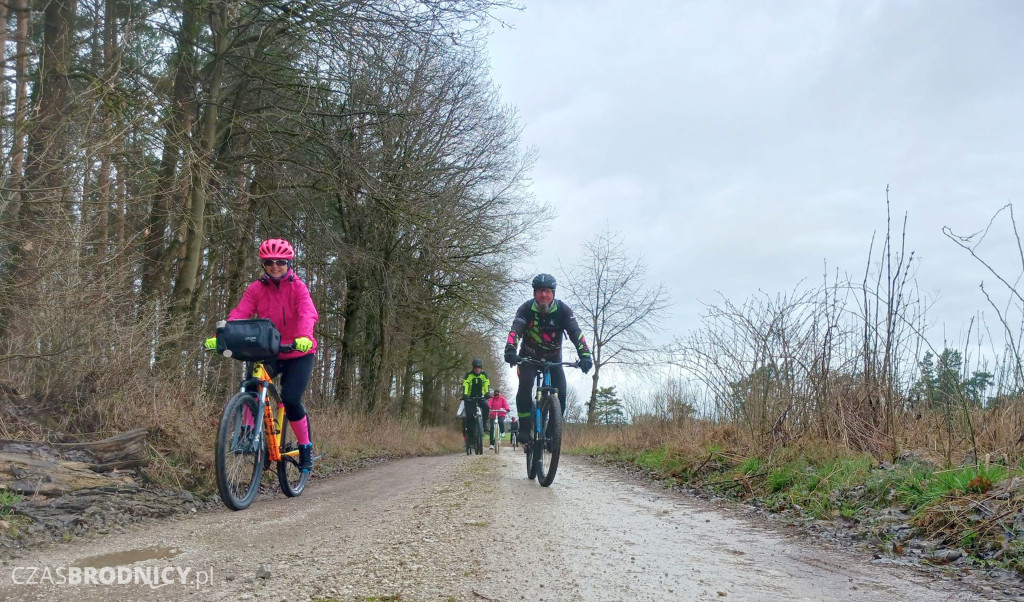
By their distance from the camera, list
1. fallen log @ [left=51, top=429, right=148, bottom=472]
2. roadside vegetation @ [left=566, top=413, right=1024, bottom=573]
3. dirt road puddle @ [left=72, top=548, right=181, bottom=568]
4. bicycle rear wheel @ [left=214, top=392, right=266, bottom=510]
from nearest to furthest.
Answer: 1. dirt road puddle @ [left=72, top=548, right=181, bottom=568]
2. roadside vegetation @ [left=566, top=413, right=1024, bottom=573]
3. bicycle rear wheel @ [left=214, top=392, right=266, bottom=510]
4. fallen log @ [left=51, top=429, right=148, bottom=472]

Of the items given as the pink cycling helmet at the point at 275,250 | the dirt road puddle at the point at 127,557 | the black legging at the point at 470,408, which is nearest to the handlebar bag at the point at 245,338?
the pink cycling helmet at the point at 275,250

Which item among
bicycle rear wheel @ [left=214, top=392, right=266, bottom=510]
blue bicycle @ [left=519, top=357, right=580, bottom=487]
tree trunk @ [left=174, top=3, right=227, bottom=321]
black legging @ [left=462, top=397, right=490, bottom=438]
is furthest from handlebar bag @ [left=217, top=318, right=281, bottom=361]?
black legging @ [left=462, top=397, right=490, bottom=438]

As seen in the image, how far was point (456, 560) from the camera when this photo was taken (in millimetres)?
3400

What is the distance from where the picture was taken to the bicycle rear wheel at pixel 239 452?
5.18 m

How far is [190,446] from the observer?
21.0 feet

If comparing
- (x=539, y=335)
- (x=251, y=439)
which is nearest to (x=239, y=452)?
(x=251, y=439)

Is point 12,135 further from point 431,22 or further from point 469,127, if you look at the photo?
point 469,127

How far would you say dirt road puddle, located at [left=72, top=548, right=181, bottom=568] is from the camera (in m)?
3.47

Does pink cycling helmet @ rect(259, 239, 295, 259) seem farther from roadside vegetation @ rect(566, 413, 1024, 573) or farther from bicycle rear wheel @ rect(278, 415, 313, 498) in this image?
roadside vegetation @ rect(566, 413, 1024, 573)

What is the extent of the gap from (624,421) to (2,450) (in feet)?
38.1

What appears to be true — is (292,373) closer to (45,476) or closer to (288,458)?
(288,458)

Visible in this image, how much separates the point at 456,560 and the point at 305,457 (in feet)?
11.6

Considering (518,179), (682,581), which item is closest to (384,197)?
(682,581)

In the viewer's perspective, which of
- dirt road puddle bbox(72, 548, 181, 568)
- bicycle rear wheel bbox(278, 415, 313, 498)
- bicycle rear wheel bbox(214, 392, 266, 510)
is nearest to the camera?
dirt road puddle bbox(72, 548, 181, 568)
